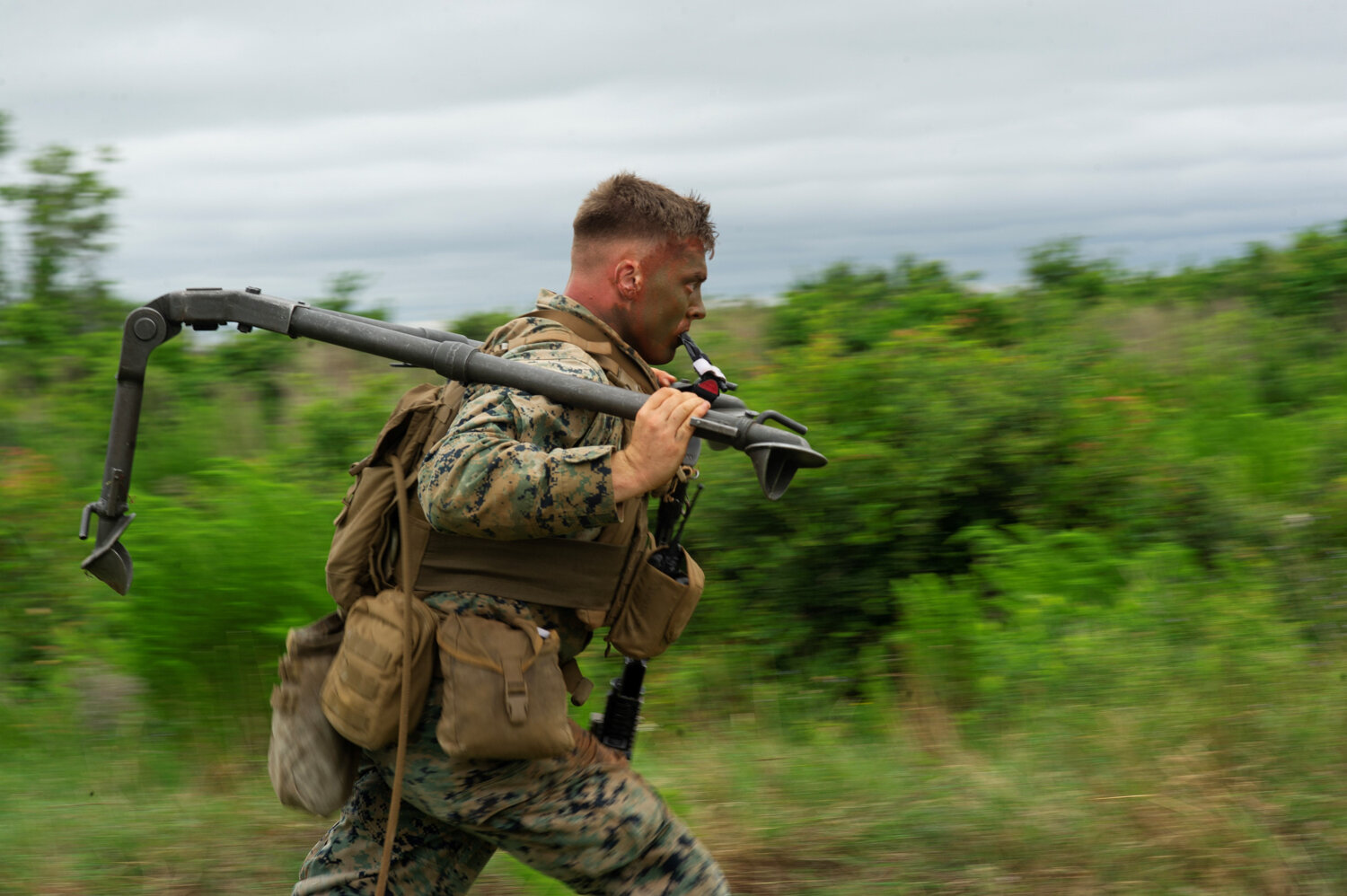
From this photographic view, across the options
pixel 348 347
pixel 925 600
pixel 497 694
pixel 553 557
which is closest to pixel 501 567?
pixel 553 557

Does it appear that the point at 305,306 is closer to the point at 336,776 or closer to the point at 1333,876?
the point at 336,776

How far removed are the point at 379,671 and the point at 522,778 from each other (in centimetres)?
35

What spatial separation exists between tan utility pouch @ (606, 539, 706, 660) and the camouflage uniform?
8 centimetres

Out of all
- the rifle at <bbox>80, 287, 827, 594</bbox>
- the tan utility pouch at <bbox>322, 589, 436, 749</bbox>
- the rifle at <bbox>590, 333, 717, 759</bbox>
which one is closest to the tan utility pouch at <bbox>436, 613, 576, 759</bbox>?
the tan utility pouch at <bbox>322, 589, 436, 749</bbox>

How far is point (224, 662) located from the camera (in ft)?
15.2

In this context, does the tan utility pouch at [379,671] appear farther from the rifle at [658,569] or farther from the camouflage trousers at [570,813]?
the rifle at [658,569]

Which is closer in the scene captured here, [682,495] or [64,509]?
[682,495]

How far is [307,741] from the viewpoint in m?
2.48

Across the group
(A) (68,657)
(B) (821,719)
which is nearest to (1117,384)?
(B) (821,719)

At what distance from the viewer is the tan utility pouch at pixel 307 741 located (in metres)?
2.47

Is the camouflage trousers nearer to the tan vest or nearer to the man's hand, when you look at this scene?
the tan vest

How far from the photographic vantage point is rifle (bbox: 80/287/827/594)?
6.95 ft

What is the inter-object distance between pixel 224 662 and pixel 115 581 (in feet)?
7.31

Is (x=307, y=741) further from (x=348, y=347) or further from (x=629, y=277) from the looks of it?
(x=629, y=277)
